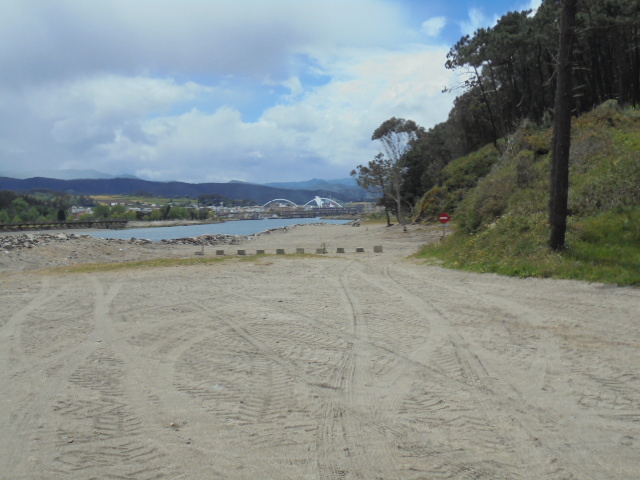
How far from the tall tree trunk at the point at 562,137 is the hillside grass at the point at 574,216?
0.53 m

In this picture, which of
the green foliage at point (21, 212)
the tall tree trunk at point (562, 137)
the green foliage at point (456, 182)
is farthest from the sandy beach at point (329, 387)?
the green foliage at point (21, 212)

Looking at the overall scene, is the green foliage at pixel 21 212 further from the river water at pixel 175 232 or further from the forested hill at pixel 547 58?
the forested hill at pixel 547 58

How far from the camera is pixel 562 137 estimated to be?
11461 mm

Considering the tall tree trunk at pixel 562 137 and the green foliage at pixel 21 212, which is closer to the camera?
the tall tree trunk at pixel 562 137

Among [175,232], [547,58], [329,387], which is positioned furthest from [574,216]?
[175,232]

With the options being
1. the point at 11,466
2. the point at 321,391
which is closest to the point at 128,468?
the point at 11,466

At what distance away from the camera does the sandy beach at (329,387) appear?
3.32 metres

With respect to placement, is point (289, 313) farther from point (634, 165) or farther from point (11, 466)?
point (634, 165)

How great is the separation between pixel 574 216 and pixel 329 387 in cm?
1105

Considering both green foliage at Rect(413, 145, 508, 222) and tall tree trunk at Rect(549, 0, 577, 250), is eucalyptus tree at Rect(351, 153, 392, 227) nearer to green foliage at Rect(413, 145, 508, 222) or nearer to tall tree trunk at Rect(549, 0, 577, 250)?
green foliage at Rect(413, 145, 508, 222)

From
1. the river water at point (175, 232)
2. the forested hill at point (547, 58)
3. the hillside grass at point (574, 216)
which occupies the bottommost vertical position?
the river water at point (175, 232)

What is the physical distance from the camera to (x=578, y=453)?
326cm

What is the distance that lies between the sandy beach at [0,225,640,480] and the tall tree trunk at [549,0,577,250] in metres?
2.52

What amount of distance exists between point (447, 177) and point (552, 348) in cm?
4025
